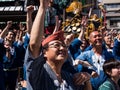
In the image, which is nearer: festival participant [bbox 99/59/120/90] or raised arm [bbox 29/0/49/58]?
raised arm [bbox 29/0/49/58]

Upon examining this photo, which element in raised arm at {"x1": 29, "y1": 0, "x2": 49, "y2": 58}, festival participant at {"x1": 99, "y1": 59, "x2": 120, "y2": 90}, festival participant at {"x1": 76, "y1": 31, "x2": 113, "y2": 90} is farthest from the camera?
festival participant at {"x1": 76, "y1": 31, "x2": 113, "y2": 90}

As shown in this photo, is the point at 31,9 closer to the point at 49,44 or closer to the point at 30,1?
the point at 49,44

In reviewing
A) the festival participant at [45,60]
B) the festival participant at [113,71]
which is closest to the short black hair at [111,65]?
the festival participant at [113,71]

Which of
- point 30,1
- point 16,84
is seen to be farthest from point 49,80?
point 30,1

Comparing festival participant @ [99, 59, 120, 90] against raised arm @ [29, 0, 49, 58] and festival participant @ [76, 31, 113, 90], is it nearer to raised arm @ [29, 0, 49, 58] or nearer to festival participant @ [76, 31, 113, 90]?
raised arm @ [29, 0, 49, 58]

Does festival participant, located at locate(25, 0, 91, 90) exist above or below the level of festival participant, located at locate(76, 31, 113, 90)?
above

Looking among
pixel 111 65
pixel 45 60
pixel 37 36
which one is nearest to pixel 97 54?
pixel 111 65

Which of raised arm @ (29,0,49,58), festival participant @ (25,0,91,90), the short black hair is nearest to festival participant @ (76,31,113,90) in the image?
the short black hair

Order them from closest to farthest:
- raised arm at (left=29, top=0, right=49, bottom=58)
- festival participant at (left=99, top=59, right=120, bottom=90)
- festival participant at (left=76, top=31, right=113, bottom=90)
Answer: raised arm at (left=29, top=0, right=49, bottom=58)
festival participant at (left=99, top=59, right=120, bottom=90)
festival participant at (left=76, top=31, right=113, bottom=90)

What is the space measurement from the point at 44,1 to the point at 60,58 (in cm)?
48

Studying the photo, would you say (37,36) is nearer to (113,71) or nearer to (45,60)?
(45,60)

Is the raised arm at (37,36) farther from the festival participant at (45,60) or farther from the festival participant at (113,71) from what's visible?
the festival participant at (113,71)

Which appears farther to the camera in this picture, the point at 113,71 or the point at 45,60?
the point at 113,71

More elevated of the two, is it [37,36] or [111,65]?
[37,36]
